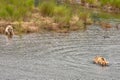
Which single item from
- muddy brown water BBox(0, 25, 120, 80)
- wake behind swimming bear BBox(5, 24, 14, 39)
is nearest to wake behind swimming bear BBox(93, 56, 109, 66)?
muddy brown water BBox(0, 25, 120, 80)

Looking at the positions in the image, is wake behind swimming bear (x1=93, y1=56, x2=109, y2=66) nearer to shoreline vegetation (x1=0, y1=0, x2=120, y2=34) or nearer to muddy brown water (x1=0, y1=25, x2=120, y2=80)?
muddy brown water (x1=0, y1=25, x2=120, y2=80)

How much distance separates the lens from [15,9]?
141ft

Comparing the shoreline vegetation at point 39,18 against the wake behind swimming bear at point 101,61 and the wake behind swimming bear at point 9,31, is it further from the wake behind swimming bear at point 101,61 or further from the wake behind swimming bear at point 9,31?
the wake behind swimming bear at point 101,61

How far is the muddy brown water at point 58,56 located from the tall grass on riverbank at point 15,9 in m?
4.26

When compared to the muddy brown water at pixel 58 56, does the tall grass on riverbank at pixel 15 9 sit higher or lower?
higher

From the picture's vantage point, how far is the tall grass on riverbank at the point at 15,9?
41.0 meters

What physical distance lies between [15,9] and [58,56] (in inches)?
564

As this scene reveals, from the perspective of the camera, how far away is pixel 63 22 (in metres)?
43.8

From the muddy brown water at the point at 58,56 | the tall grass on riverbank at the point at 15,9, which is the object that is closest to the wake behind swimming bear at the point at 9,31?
the muddy brown water at the point at 58,56

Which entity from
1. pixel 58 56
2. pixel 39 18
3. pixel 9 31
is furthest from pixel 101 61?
pixel 39 18

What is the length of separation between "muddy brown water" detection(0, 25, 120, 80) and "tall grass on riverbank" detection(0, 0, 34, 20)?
426cm

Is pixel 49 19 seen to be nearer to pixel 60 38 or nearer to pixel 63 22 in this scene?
pixel 63 22

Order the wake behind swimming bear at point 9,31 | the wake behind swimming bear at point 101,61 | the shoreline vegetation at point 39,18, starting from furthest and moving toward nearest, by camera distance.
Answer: the shoreline vegetation at point 39,18, the wake behind swimming bear at point 9,31, the wake behind swimming bear at point 101,61

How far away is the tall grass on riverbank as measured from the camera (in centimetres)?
4103
